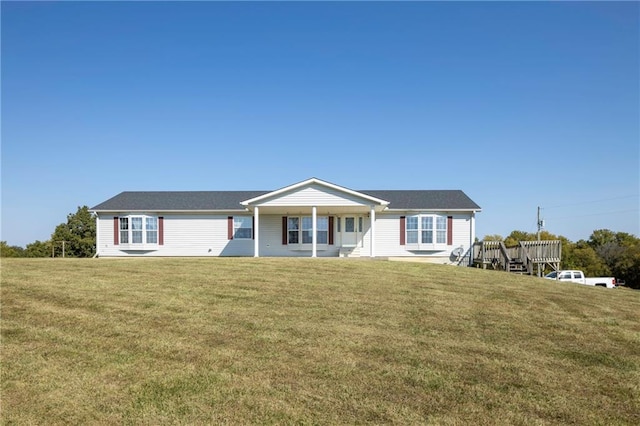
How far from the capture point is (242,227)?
93.5 feet

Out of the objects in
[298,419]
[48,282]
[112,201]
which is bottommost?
[298,419]

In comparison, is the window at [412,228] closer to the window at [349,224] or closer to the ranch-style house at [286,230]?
the ranch-style house at [286,230]

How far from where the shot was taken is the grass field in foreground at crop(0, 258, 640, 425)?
18.9ft

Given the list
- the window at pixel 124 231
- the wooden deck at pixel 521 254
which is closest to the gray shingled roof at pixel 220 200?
the window at pixel 124 231

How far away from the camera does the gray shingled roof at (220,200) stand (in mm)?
27953

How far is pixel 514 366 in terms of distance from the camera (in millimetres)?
7258

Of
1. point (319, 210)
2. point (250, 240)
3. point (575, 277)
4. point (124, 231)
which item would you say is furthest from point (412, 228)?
point (124, 231)

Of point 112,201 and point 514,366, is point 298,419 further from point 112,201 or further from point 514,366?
point 112,201

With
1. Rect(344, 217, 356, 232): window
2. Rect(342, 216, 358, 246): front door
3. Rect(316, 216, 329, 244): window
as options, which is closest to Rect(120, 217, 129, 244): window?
Rect(316, 216, 329, 244): window

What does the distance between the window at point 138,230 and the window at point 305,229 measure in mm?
7855

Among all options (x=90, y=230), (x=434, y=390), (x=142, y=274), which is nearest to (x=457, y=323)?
(x=434, y=390)

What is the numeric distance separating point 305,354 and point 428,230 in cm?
2111

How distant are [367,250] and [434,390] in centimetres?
2168

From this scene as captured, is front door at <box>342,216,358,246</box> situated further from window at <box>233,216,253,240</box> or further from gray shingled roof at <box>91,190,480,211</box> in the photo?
window at <box>233,216,253,240</box>
